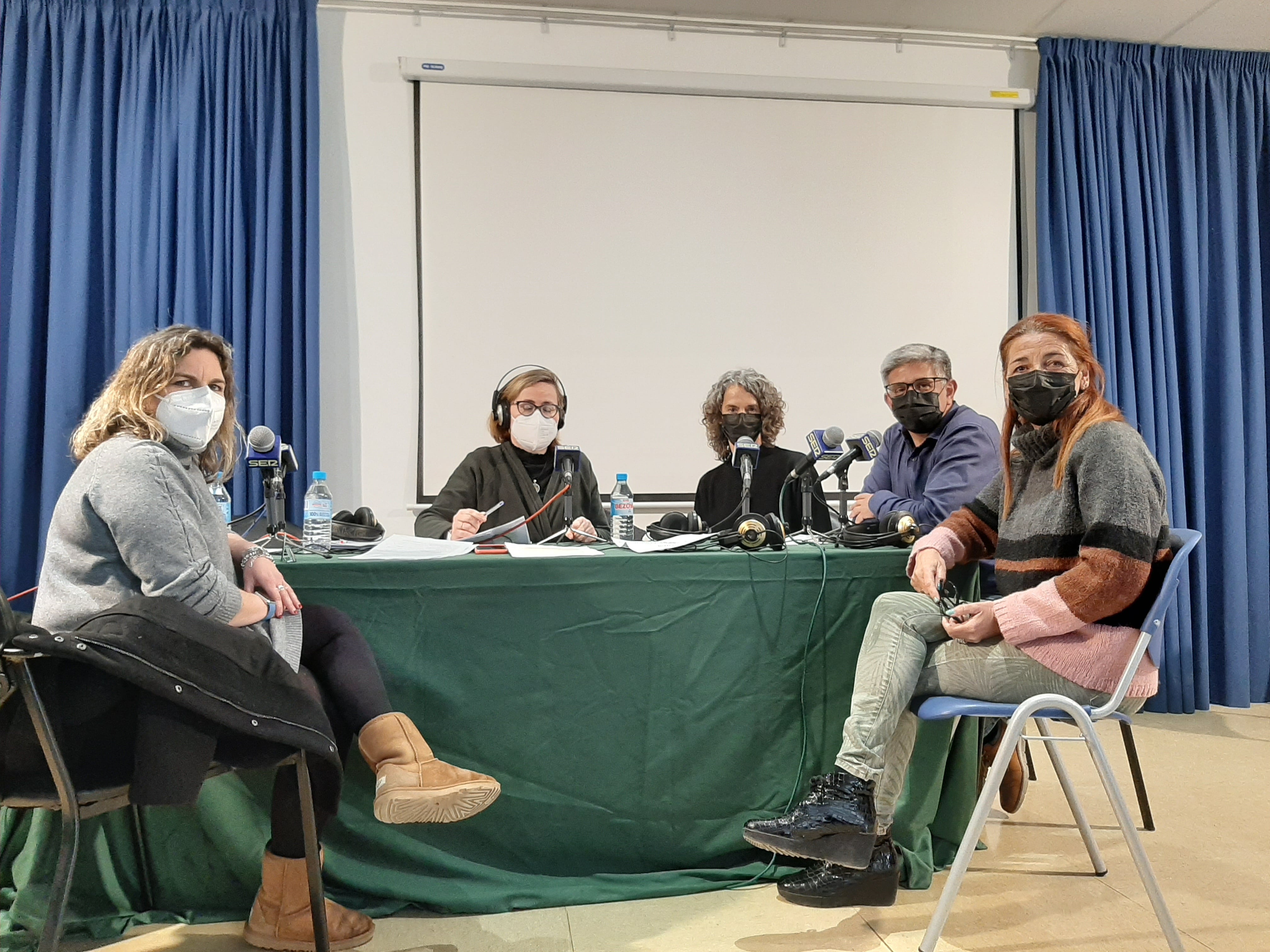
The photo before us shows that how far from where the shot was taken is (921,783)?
6.55 ft

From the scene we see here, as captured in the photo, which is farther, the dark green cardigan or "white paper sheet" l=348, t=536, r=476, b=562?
the dark green cardigan

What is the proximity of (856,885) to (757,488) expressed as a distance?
1.55 metres

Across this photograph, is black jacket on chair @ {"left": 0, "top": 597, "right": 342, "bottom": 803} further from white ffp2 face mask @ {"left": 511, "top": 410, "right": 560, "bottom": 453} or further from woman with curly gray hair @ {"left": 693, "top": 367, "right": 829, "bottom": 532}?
woman with curly gray hair @ {"left": 693, "top": 367, "right": 829, "bottom": 532}

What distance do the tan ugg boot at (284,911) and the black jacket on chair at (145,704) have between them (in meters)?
0.42

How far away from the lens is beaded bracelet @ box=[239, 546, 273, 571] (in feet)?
5.49

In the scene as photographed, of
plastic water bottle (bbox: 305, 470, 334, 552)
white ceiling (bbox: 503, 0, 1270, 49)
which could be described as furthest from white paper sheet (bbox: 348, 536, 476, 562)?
white ceiling (bbox: 503, 0, 1270, 49)

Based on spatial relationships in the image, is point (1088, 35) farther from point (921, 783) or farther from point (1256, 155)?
point (921, 783)

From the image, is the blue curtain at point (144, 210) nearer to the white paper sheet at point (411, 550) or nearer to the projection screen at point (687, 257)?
the projection screen at point (687, 257)

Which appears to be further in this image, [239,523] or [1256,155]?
[1256,155]

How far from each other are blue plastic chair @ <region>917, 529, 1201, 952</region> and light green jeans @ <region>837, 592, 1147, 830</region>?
0.04 m

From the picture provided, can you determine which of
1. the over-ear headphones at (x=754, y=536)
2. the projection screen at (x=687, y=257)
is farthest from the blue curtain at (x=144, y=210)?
the over-ear headphones at (x=754, y=536)

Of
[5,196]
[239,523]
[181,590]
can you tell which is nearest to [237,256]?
[5,196]

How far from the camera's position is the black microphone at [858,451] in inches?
88.0

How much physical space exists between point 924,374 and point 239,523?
1.97m
